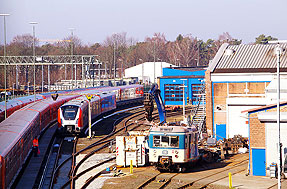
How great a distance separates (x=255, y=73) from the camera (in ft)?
127

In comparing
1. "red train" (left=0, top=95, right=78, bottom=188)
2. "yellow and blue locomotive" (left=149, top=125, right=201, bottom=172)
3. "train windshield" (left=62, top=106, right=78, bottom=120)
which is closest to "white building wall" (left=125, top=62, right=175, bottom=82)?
"red train" (left=0, top=95, right=78, bottom=188)

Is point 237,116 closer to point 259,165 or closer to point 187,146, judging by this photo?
A: point 259,165

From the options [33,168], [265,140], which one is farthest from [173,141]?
[33,168]

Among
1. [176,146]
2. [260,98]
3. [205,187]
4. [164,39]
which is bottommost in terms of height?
[205,187]

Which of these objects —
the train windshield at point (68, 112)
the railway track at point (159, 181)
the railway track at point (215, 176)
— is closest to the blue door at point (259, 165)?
the railway track at point (215, 176)

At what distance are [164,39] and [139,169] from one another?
157 metres

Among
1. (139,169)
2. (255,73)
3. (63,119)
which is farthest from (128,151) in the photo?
(255,73)

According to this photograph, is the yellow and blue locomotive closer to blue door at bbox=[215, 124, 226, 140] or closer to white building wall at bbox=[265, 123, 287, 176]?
white building wall at bbox=[265, 123, 287, 176]

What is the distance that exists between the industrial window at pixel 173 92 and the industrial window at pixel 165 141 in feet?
127

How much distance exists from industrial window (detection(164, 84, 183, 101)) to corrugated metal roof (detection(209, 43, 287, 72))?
20.3m

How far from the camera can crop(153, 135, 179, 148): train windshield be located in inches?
998

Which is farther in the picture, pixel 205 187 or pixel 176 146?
pixel 176 146

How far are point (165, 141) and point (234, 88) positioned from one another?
1593 centimetres

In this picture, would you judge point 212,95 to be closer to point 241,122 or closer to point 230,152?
point 241,122
